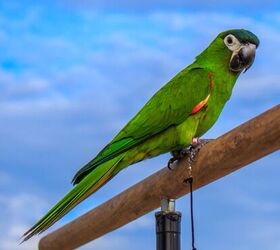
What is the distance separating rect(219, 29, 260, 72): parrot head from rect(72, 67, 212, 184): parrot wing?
0.13 meters

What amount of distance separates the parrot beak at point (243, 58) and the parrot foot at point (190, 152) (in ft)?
1.39

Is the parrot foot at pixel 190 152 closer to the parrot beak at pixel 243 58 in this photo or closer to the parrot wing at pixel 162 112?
the parrot wing at pixel 162 112

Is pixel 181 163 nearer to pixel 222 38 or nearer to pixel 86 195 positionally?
pixel 86 195

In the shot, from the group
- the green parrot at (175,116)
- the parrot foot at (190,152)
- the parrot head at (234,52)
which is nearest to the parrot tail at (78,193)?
the green parrot at (175,116)

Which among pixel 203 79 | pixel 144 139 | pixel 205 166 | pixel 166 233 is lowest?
pixel 166 233

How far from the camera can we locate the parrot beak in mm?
2055

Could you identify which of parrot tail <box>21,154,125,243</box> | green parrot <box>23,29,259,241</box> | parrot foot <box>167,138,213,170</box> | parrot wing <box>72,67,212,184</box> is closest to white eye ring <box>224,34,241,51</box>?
green parrot <box>23,29,259,241</box>

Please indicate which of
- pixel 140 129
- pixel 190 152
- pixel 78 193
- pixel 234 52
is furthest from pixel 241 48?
pixel 78 193

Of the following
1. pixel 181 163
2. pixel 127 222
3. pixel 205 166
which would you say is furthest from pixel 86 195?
pixel 205 166

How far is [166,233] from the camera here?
1454 millimetres

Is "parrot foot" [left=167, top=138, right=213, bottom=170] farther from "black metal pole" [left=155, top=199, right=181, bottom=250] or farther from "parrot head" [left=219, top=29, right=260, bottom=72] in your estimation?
"parrot head" [left=219, top=29, right=260, bottom=72]

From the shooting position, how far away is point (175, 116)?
1858mm

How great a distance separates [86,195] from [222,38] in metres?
0.79

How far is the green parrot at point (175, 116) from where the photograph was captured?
5.59 ft
